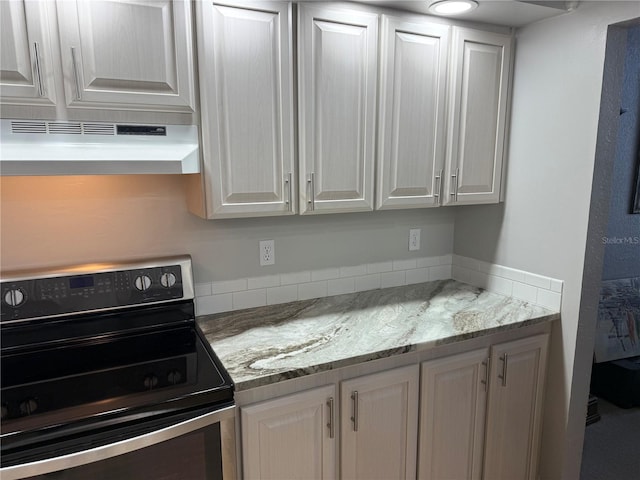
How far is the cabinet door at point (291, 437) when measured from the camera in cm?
141

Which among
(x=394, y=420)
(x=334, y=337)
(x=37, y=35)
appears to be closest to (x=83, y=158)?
(x=37, y=35)

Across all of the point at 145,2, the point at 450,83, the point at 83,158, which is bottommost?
the point at 83,158

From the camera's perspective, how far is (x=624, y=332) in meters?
2.92

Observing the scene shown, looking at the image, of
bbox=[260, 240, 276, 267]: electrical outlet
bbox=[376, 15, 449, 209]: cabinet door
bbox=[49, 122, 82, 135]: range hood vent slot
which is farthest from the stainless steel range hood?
bbox=[376, 15, 449, 209]: cabinet door

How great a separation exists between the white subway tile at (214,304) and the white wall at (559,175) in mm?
1359

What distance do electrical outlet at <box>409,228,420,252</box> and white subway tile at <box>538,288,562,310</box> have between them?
0.63 m

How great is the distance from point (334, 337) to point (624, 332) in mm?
2348

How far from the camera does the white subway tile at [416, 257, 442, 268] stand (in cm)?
239

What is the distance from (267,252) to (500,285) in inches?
46.2

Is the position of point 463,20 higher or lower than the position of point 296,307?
higher

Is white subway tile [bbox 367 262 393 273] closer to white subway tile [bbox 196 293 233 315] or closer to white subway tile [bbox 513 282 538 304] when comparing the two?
white subway tile [bbox 513 282 538 304]

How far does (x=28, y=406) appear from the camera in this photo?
1203 millimetres

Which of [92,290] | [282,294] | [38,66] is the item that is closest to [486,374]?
[282,294]

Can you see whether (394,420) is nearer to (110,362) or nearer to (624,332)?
(110,362)
